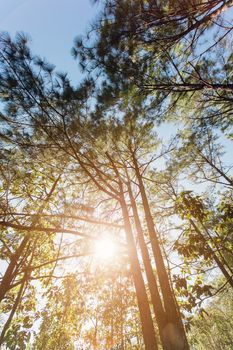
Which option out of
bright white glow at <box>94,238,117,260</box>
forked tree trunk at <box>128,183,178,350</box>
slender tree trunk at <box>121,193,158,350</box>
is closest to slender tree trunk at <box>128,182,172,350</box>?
forked tree trunk at <box>128,183,178,350</box>

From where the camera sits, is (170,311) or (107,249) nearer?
(170,311)

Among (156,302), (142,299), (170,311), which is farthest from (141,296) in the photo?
(170,311)

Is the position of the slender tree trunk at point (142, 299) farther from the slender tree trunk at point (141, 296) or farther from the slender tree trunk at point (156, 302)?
the slender tree trunk at point (156, 302)

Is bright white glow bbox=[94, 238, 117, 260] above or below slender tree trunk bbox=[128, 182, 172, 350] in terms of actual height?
above

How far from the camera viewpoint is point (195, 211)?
329cm

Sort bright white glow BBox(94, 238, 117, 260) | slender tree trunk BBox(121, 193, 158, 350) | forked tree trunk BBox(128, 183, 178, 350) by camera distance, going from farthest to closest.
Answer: bright white glow BBox(94, 238, 117, 260) < slender tree trunk BBox(121, 193, 158, 350) < forked tree trunk BBox(128, 183, 178, 350)

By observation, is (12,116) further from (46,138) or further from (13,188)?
(13,188)

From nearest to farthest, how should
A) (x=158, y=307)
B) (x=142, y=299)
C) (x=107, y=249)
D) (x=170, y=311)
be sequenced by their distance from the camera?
1. (x=170, y=311)
2. (x=158, y=307)
3. (x=142, y=299)
4. (x=107, y=249)

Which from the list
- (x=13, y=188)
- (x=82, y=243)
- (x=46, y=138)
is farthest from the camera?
(x=13, y=188)

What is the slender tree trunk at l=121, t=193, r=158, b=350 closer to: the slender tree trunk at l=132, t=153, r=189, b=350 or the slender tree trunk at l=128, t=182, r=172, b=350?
the slender tree trunk at l=128, t=182, r=172, b=350

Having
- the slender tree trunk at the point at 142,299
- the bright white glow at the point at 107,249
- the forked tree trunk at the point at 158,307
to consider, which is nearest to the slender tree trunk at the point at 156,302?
the forked tree trunk at the point at 158,307

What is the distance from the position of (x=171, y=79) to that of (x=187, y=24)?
857mm

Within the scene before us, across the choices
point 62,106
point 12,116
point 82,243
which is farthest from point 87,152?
point 82,243

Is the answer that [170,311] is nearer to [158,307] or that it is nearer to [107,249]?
[158,307]
